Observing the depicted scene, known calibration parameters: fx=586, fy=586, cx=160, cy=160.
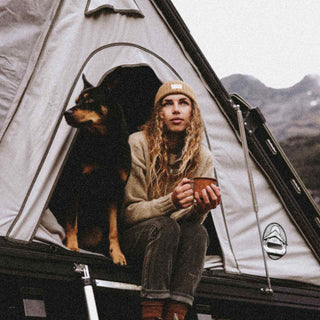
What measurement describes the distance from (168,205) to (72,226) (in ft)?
1.90

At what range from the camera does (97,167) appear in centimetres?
348

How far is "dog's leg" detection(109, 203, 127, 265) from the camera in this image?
11.0 feet

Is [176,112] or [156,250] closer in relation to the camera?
[156,250]

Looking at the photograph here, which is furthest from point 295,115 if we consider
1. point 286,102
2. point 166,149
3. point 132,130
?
point 166,149

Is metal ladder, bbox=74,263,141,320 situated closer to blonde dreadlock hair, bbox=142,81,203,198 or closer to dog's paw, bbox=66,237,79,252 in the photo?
dog's paw, bbox=66,237,79,252

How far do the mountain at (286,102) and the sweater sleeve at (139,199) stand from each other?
111 feet

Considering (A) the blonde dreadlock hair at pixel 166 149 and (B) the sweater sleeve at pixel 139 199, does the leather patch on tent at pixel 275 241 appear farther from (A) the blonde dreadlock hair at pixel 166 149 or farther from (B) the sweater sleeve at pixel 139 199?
(B) the sweater sleeve at pixel 139 199

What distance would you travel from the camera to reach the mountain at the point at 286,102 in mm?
39938

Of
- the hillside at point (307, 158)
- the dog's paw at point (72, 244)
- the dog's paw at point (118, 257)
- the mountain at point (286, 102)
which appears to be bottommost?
the dog's paw at point (118, 257)

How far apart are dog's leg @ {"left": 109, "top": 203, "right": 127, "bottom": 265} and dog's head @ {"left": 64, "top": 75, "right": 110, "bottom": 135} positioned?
18.7 inches

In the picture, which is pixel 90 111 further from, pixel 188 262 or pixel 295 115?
pixel 295 115

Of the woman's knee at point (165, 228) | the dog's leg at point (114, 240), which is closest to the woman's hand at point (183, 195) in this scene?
the woman's knee at point (165, 228)

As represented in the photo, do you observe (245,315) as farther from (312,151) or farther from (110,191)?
(312,151)

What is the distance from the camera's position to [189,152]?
3.56 m
